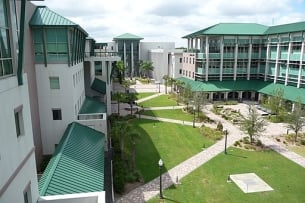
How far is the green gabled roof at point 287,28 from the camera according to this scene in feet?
151

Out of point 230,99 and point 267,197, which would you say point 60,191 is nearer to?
point 267,197

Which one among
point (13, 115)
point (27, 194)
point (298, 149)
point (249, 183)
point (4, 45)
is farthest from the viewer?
point (298, 149)

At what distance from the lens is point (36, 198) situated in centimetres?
1255

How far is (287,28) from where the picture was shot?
163 ft

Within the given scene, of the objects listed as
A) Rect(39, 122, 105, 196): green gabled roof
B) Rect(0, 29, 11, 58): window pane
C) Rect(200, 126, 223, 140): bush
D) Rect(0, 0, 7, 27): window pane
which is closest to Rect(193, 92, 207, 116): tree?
Rect(200, 126, 223, 140): bush

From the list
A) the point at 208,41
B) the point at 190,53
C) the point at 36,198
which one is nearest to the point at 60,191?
the point at 36,198

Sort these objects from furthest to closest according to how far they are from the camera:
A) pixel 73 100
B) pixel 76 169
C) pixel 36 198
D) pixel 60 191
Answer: pixel 73 100, pixel 76 169, pixel 60 191, pixel 36 198

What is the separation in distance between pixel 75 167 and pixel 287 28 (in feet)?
154

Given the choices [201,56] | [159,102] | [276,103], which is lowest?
[159,102]

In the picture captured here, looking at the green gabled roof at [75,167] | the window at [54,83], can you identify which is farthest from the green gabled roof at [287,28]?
the window at [54,83]

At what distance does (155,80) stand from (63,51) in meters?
74.9

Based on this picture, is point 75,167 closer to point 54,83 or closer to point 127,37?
point 54,83

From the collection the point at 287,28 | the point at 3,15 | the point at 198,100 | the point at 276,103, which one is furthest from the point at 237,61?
the point at 3,15

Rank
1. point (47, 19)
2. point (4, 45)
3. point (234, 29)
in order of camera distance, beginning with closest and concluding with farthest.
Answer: point (4, 45)
point (47, 19)
point (234, 29)
